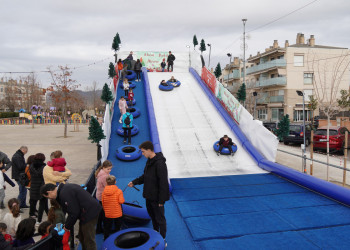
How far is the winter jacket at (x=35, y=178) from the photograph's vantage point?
607cm

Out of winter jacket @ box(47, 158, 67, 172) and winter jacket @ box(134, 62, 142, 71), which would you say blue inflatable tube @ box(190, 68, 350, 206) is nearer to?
winter jacket @ box(47, 158, 67, 172)

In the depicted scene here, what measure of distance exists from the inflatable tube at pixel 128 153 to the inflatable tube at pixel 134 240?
543cm

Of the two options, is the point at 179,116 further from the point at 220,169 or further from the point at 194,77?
the point at 194,77

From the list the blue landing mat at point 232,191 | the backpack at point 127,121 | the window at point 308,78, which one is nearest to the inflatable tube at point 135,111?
the backpack at point 127,121

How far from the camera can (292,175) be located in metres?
8.52

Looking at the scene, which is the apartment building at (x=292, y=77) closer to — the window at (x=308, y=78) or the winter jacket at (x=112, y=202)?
the window at (x=308, y=78)

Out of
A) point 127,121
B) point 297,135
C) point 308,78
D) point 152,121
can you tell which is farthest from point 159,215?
point 308,78

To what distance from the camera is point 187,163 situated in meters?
10.2

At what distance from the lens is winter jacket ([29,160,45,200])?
19.9 ft

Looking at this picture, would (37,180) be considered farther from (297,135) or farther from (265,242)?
(297,135)

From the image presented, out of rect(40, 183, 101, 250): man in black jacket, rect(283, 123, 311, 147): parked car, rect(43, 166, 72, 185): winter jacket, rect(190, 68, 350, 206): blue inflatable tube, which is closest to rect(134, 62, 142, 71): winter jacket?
rect(190, 68, 350, 206): blue inflatable tube

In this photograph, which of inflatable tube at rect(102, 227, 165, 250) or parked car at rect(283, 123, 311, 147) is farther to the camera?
parked car at rect(283, 123, 311, 147)

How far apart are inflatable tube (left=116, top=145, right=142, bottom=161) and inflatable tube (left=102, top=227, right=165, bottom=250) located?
5426 mm

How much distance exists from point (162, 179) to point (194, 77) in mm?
16268
